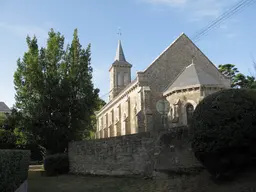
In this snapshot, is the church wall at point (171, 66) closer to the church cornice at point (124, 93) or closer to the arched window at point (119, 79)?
the church cornice at point (124, 93)

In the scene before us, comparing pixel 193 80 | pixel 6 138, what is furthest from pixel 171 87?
pixel 6 138

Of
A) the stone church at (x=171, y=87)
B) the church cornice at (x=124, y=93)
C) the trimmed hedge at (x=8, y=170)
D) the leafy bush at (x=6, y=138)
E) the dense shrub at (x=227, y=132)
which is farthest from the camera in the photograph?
the leafy bush at (x=6, y=138)

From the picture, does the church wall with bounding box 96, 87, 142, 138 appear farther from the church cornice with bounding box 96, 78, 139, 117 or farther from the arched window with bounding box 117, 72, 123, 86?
the arched window with bounding box 117, 72, 123, 86

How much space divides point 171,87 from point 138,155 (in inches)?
501

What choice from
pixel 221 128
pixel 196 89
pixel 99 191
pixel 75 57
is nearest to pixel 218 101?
pixel 221 128

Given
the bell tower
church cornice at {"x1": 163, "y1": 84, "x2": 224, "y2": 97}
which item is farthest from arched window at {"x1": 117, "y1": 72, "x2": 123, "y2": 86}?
church cornice at {"x1": 163, "y1": 84, "x2": 224, "y2": 97}

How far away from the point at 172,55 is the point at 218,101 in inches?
849

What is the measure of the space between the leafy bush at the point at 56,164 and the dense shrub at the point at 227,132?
1442cm

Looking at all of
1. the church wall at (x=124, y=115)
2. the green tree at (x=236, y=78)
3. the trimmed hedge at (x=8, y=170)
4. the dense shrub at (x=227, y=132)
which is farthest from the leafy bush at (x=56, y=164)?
the green tree at (x=236, y=78)

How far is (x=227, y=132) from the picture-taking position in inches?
326

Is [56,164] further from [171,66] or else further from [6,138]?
[6,138]

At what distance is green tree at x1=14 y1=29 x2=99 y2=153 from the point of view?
22.3m

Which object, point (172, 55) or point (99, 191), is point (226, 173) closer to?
point (99, 191)

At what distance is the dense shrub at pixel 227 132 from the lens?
8.29 meters
